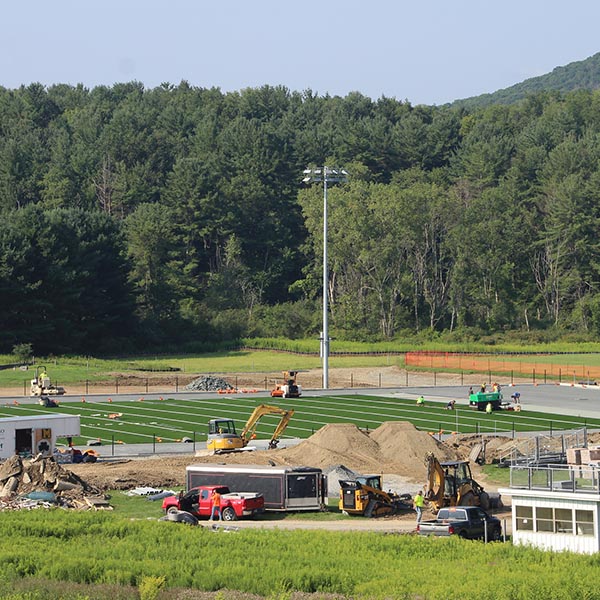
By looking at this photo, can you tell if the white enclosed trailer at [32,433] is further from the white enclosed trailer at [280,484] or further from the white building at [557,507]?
the white building at [557,507]

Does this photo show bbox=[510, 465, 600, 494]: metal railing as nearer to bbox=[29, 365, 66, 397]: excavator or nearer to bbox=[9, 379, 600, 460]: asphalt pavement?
bbox=[9, 379, 600, 460]: asphalt pavement

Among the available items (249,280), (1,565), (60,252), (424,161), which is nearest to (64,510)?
(1,565)

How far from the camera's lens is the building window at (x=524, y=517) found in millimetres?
40219

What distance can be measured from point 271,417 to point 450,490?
32321 mm

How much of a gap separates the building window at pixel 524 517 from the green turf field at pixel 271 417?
30.9 m

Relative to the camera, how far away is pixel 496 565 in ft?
119

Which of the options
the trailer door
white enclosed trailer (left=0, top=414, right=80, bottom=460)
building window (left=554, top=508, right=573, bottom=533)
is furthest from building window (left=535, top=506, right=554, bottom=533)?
white enclosed trailer (left=0, top=414, right=80, bottom=460)

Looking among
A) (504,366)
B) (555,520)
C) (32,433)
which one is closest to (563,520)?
(555,520)

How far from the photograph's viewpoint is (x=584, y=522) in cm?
3897

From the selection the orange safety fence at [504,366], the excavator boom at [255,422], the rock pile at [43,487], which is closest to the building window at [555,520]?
the rock pile at [43,487]

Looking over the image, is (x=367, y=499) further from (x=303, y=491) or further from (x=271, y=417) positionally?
(x=271, y=417)

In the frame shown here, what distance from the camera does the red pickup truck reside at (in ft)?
157

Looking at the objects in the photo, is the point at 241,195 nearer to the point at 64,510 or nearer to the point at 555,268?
the point at 555,268

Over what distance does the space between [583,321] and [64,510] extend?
384 ft
